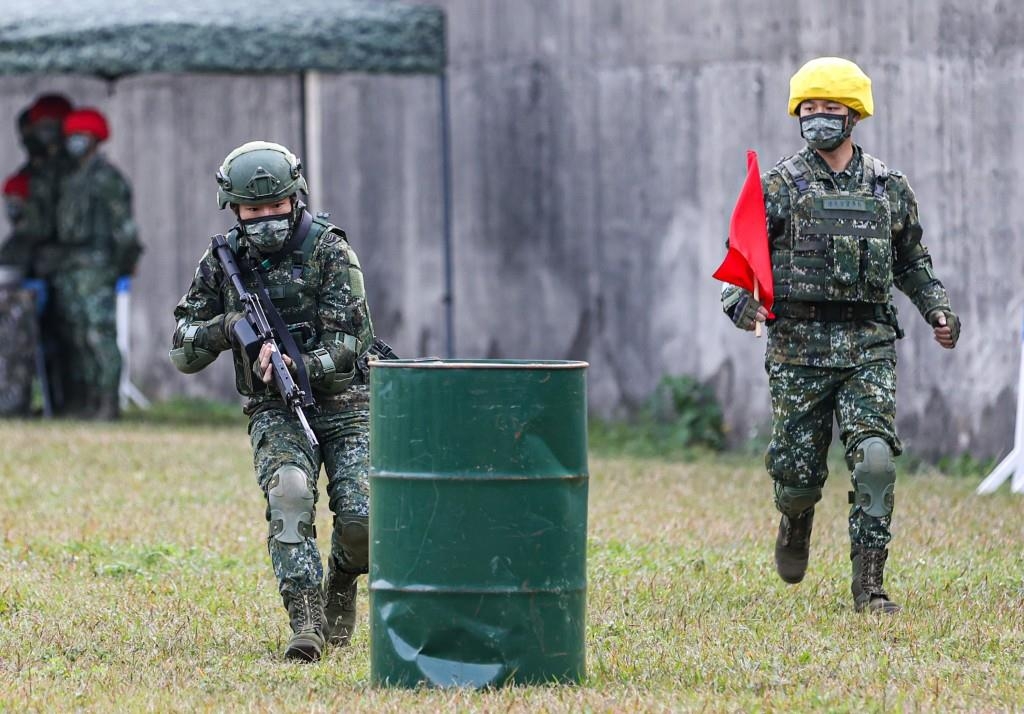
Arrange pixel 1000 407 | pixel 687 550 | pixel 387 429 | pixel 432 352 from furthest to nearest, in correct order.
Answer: pixel 432 352 < pixel 1000 407 < pixel 687 550 < pixel 387 429

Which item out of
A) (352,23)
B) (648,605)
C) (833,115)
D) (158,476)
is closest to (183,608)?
(648,605)

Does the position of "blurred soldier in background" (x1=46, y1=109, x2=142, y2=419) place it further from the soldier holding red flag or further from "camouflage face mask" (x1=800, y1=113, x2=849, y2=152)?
Result: "camouflage face mask" (x1=800, y1=113, x2=849, y2=152)

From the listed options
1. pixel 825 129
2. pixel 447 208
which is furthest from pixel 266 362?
pixel 447 208

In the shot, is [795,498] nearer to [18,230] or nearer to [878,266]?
[878,266]

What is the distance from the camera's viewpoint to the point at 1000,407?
12.3 metres

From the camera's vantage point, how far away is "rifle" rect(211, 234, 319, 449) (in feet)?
21.8

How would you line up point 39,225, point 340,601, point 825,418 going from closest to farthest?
point 340,601 → point 825,418 → point 39,225

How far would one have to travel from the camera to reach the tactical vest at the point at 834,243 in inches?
300

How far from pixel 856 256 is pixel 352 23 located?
8.84m

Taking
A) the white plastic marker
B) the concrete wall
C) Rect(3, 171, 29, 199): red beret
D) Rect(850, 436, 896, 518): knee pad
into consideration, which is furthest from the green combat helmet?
Rect(3, 171, 29, 199): red beret

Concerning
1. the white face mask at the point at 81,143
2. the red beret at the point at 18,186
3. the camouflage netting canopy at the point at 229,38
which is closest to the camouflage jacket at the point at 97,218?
the white face mask at the point at 81,143

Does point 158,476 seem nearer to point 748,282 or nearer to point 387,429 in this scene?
point 748,282

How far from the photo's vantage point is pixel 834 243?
25.0 feet

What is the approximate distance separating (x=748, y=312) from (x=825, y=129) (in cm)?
76
